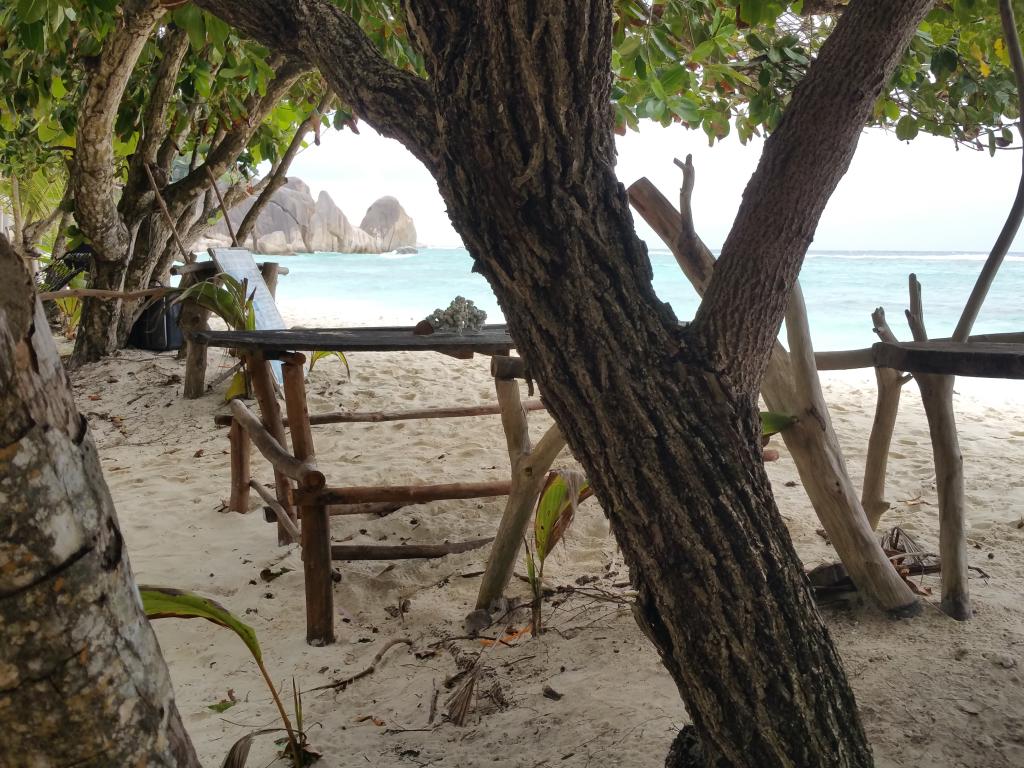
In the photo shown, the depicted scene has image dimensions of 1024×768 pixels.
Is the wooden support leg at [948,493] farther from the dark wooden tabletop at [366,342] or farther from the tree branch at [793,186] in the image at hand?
the dark wooden tabletop at [366,342]

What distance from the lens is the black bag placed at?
22.9 ft

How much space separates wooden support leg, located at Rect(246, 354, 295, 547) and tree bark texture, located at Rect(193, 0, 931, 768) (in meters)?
2.24

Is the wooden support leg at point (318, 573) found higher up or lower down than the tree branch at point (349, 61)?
lower down

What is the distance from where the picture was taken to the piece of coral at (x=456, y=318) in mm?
3318

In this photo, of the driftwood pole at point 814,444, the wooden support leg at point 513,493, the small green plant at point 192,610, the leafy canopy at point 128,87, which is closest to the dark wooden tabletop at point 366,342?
the wooden support leg at point 513,493

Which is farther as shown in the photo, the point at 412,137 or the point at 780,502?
the point at 780,502

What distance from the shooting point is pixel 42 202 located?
991 cm

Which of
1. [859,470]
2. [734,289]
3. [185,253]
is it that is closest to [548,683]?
[734,289]

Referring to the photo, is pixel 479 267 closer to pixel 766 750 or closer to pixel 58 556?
pixel 58 556

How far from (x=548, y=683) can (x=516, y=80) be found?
1626 mm

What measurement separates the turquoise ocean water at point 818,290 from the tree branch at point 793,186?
9868 millimetres

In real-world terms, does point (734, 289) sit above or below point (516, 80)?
below

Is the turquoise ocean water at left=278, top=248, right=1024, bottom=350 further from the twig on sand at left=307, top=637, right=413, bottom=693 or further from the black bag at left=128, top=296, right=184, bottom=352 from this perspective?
the twig on sand at left=307, top=637, right=413, bottom=693

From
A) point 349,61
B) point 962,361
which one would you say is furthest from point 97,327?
point 962,361
